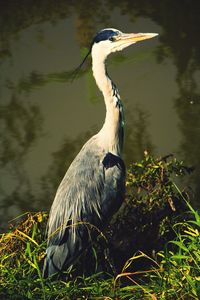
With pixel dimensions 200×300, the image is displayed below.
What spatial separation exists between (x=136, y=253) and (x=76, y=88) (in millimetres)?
2439

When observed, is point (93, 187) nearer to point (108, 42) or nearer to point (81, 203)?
point (81, 203)

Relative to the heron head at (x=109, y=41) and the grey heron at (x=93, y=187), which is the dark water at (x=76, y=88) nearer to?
the grey heron at (x=93, y=187)

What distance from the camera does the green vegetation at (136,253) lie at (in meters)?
2.80

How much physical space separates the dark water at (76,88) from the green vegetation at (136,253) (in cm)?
73

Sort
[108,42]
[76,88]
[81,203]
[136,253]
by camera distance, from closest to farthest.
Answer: [81,203]
[108,42]
[136,253]
[76,88]

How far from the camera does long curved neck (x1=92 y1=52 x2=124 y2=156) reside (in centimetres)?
345

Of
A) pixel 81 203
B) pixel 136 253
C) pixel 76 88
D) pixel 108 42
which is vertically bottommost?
pixel 136 253

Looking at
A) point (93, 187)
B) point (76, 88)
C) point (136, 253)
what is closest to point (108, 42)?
point (93, 187)

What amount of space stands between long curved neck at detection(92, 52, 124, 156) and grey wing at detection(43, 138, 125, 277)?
0.32 ft

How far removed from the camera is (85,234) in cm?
323

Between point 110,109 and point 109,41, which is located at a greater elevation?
point 109,41

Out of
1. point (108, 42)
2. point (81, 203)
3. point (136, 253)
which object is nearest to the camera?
point (81, 203)

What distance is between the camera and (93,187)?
3.28 meters

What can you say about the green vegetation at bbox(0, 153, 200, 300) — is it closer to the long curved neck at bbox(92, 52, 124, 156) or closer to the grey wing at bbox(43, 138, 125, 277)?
the grey wing at bbox(43, 138, 125, 277)
